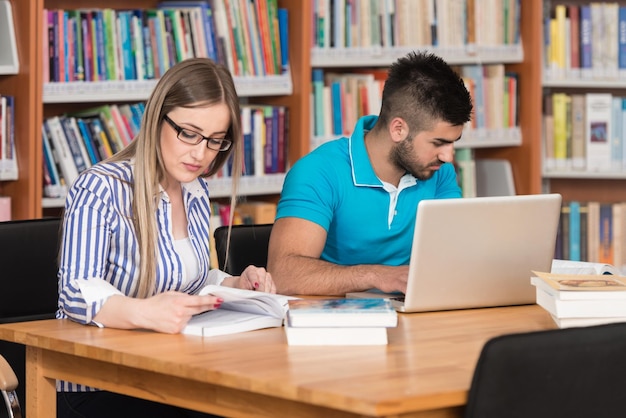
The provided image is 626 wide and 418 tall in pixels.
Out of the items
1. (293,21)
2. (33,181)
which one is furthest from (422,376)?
(293,21)

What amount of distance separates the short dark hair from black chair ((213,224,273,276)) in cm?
45

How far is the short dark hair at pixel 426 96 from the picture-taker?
2.89 metres

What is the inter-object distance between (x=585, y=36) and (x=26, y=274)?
9.68 ft

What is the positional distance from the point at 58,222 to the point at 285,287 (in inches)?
22.4

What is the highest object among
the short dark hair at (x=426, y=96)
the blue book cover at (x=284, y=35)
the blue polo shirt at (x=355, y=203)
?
the blue book cover at (x=284, y=35)

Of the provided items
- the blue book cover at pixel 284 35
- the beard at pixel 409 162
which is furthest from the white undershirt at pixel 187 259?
the blue book cover at pixel 284 35

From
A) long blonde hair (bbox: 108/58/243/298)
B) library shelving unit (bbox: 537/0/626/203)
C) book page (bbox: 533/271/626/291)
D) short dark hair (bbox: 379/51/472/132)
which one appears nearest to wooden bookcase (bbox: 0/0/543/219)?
library shelving unit (bbox: 537/0/626/203)

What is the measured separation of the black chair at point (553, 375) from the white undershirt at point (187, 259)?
0.97 meters

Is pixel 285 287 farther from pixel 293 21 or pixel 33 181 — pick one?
pixel 293 21

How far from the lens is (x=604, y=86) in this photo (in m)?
4.79

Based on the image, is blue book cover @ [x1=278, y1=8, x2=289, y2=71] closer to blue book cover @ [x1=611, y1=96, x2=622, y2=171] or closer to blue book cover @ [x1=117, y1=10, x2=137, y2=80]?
blue book cover @ [x1=117, y1=10, x2=137, y2=80]

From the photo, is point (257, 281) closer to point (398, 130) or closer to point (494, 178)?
point (398, 130)

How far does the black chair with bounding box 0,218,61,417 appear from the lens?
2.58 m

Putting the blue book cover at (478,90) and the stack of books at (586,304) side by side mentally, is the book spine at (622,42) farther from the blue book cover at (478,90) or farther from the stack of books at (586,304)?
the stack of books at (586,304)
